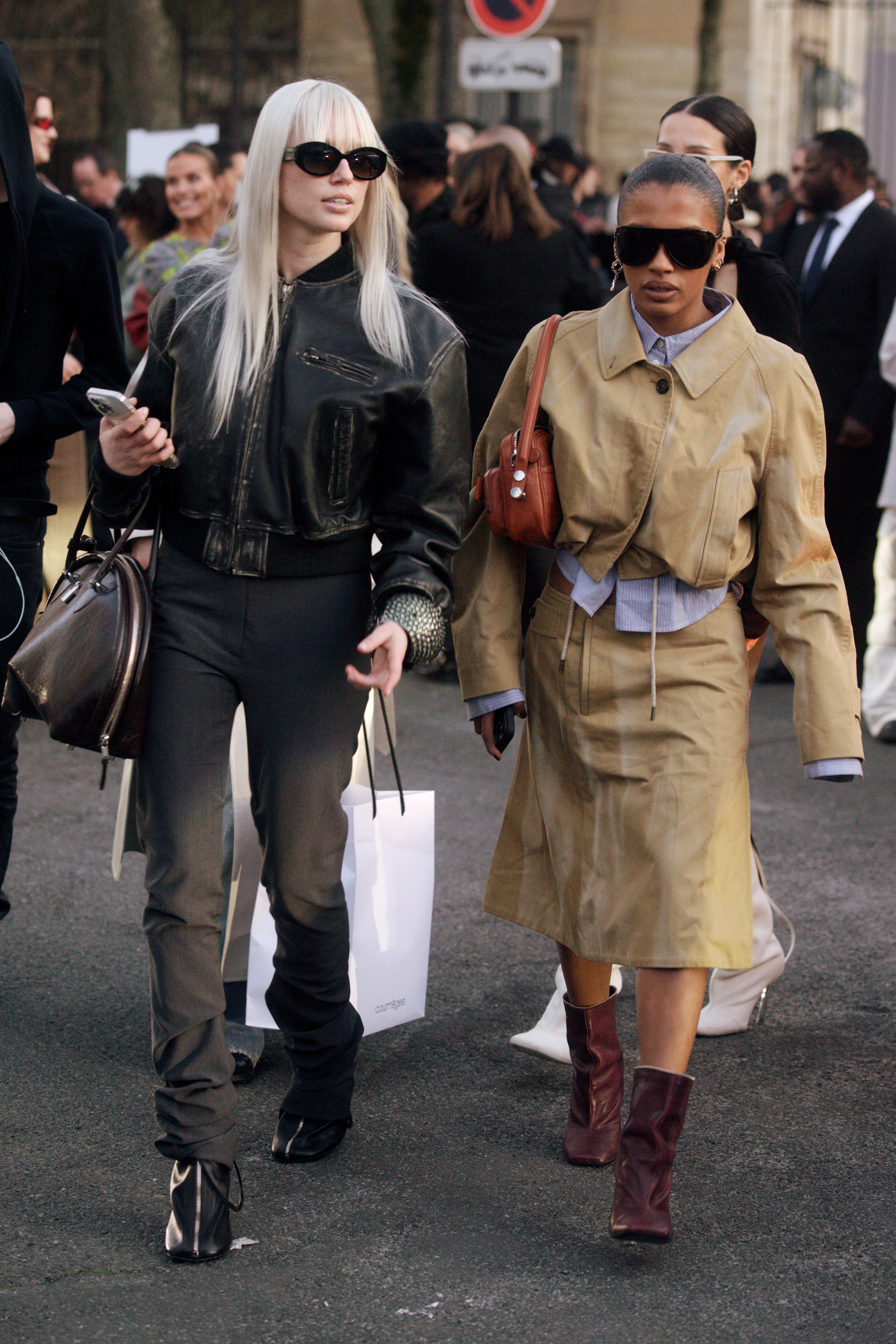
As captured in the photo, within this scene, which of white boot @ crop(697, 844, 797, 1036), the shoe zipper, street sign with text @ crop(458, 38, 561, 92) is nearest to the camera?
the shoe zipper

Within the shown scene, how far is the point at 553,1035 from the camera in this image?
157 inches

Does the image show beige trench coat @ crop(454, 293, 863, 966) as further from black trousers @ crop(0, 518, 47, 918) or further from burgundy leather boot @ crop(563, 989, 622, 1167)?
black trousers @ crop(0, 518, 47, 918)

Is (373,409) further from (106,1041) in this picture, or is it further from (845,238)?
(845,238)

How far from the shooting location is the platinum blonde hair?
10.1 ft

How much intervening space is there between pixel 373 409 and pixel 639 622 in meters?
0.62

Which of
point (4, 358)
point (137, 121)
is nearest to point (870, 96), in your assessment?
point (137, 121)

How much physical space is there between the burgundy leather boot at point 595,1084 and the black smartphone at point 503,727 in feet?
1.72

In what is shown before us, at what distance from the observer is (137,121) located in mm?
19297

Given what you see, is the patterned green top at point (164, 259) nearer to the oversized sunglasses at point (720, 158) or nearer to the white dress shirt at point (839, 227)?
the white dress shirt at point (839, 227)

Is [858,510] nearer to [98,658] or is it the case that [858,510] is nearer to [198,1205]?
[98,658]

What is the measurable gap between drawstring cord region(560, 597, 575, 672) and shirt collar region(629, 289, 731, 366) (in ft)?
1.55

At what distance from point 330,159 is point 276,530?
653 mm

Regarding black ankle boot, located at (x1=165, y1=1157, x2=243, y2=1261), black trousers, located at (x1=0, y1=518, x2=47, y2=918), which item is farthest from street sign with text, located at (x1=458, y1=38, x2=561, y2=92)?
black ankle boot, located at (x1=165, y1=1157, x2=243, y2=1261)

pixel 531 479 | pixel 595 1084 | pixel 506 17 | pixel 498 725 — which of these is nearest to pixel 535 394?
pixel 531 479
